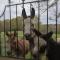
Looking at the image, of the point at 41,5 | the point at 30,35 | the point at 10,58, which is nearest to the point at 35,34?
the point at 30,35

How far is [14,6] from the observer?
4559mm

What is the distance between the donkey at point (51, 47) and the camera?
3881 millimetres

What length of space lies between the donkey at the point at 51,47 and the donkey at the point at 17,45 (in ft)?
1.41

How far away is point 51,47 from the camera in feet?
13.0

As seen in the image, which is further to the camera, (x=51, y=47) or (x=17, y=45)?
(x=17, y=45)

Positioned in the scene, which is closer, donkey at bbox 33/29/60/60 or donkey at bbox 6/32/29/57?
donkey at bbox 33/29/60/60

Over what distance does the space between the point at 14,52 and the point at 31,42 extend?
564 mm

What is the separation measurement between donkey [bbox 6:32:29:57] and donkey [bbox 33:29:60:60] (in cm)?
43

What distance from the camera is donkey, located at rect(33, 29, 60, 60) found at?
3881 millimetres

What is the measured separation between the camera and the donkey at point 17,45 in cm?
437

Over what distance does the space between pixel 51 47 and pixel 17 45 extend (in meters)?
0.83

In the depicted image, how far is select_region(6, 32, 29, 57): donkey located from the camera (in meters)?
4.37

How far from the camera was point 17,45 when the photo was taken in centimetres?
454

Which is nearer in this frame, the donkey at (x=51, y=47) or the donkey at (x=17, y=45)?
the donkey at (x=51, y=47)
